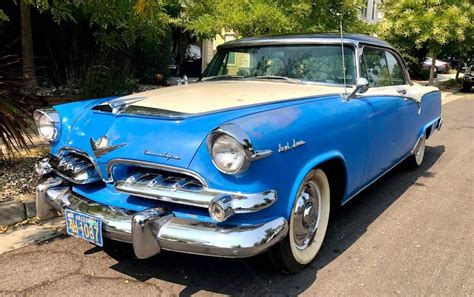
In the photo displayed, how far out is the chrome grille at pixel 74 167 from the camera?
2.96m

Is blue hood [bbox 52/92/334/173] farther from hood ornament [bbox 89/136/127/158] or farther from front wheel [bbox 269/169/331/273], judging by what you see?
front wheel [bbox 269/169/331/273]

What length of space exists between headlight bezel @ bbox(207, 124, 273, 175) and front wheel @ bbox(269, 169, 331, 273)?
0.52 metres

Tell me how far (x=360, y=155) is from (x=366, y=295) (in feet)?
3.78

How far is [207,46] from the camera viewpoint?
A: 1788 cm

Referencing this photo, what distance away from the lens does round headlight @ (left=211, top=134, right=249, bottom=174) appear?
2.47 meters

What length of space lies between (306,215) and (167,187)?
1052 mm

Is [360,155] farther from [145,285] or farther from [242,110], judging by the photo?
[145,285]

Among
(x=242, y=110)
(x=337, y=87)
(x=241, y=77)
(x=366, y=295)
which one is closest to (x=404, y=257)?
(x=366, y=295)

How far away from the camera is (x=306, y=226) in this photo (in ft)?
10.3

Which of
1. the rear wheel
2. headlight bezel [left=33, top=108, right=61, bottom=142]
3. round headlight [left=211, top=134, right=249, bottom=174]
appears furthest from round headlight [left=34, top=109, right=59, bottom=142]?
the rear wheel

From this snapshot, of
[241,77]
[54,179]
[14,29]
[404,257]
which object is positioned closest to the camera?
[54,179]

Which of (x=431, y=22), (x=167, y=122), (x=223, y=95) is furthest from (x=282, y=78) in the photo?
(x=431, y=22)

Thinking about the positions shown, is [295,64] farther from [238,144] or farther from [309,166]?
[238,144]

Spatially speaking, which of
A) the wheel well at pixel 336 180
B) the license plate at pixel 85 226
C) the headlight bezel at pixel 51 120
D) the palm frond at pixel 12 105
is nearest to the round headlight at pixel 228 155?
the license plate at pixel 85 226
